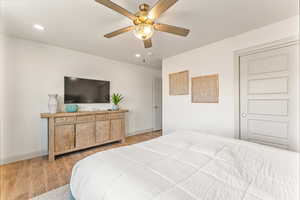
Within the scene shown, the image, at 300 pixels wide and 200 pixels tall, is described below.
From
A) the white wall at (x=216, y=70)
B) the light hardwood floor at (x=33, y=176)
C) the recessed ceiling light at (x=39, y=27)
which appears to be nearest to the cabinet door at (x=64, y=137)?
the light hardwood floor at (x=33, y=176)

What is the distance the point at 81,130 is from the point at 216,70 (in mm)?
3144

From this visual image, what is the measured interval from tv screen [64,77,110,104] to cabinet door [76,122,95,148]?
A: 65 cm

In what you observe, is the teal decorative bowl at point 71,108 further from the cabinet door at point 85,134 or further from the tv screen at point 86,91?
the cabinet door at point 85,134

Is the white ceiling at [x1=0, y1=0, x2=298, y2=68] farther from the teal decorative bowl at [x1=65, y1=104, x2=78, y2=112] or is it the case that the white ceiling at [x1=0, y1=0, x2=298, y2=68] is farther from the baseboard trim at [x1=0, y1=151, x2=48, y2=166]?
the baseboard trim at [x1=0, y1=151, x2=48, y2=166]

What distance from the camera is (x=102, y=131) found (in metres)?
3.15

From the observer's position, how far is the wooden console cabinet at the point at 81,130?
2.47 meters

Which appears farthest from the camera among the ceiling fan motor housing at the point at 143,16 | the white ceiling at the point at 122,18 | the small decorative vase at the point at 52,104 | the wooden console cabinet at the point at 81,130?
the small decorative vase at the point at 52,104

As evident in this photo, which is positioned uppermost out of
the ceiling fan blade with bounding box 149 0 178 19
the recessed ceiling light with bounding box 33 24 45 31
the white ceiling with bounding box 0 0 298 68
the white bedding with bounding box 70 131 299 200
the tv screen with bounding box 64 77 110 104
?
the white ceiling with bounding box 0 0 298 68

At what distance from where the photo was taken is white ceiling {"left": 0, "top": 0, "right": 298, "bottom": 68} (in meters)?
1.62

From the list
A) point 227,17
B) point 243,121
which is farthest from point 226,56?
point 243,121

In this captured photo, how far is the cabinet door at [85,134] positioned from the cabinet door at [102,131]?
0.12 m

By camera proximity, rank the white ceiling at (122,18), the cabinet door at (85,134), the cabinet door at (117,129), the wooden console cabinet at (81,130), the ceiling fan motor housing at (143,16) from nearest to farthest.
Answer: the ceiling fan motor housing at (143,16) < the white ceiling at (122,18) < the wooden console cabinet at (81,130) < the cabinet door at (85,134) < the cabinet door at (117,129)

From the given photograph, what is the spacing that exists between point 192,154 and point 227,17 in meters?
1.98

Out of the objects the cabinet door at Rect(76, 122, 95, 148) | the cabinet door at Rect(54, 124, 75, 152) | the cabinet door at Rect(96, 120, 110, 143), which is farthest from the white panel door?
the cabinet door at Rect(54, 124, 75, 152)
